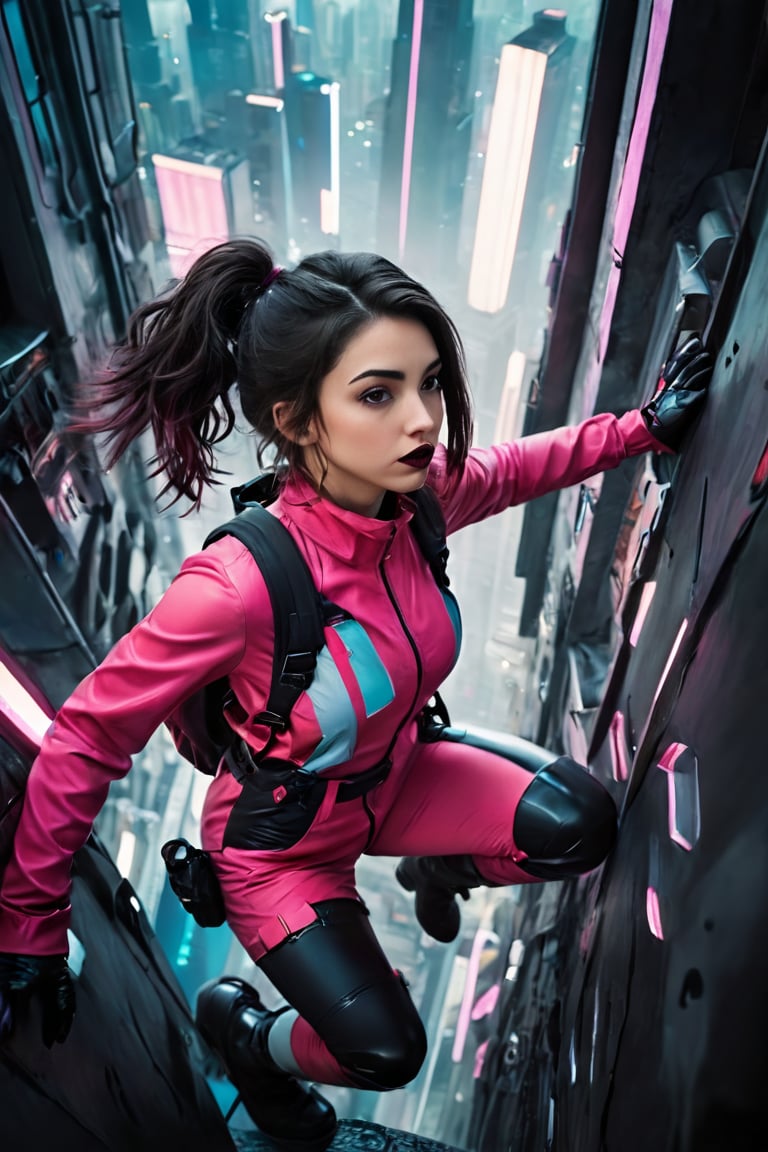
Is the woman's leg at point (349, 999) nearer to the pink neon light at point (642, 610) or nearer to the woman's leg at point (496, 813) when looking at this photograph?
the woman's leg at point (496, 813)

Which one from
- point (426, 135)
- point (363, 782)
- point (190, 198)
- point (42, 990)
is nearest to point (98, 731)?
point (42, 990)

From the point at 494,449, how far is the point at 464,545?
306cm

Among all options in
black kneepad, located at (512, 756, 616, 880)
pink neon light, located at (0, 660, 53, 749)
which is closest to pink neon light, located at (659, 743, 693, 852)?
black kneepad, located at (512, 756, 616, 880)

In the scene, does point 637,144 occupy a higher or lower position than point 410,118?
higher

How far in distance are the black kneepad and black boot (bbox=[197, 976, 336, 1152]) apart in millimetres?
911

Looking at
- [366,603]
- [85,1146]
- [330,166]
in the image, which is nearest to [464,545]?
[330,166]

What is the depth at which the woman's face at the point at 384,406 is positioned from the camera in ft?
5.38

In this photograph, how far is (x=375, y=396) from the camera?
1669 millimetres

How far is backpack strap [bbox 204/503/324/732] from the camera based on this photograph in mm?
1729

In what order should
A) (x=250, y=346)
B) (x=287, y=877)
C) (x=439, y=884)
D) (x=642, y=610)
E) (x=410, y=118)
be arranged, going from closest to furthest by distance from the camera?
(x=250, y=346)
(x=287, y=877)
(x=642, y=610)
(x=439, y=884)
(x=410, y=118)

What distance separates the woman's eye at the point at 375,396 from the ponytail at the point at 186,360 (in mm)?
350

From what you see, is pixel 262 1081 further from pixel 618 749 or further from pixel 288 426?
pixel 288 426

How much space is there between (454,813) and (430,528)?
2.36 ft

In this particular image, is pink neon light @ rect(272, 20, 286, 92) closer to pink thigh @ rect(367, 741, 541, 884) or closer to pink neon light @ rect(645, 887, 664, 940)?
pink thigh @ rect(367, 741, 541, 884)
